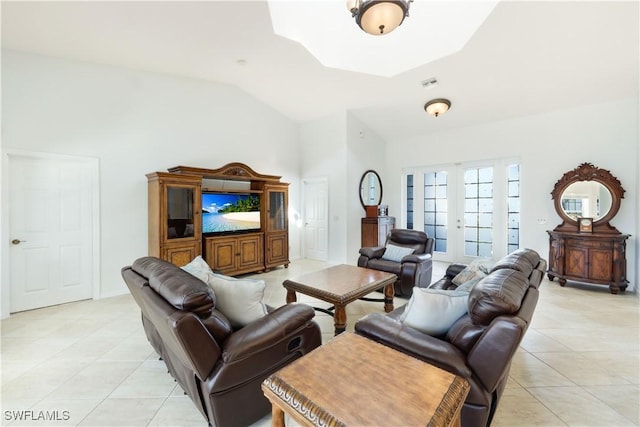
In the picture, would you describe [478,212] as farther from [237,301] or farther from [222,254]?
[237,301]

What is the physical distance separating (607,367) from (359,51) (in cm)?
446

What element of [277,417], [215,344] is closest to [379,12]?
[215,344]

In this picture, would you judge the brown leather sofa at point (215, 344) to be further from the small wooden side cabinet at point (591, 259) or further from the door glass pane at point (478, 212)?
the door glass pane at point (478, 212)

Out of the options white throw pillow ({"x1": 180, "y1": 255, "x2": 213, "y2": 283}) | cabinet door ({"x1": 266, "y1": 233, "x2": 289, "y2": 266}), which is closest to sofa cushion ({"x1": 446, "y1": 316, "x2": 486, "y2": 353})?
white throw pillow ({"x1": 180, "y1": 255, "x2": 213, "y2": 283})

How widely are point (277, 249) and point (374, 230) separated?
2.07 m

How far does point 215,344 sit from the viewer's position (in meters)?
1.45

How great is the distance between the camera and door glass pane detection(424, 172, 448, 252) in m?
6.11

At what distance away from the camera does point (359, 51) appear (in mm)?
4125

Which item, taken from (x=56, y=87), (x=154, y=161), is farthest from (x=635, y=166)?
(x=56, y=87)

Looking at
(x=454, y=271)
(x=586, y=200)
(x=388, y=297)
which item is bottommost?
(x=388, y=297)

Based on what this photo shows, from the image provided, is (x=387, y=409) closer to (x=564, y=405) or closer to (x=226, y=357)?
(x=226, y=357)

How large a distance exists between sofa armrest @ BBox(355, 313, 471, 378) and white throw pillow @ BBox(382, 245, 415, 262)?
226 cm

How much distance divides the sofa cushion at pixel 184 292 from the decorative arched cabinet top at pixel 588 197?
17.1 feet

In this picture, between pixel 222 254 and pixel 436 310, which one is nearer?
pixel 436 310
